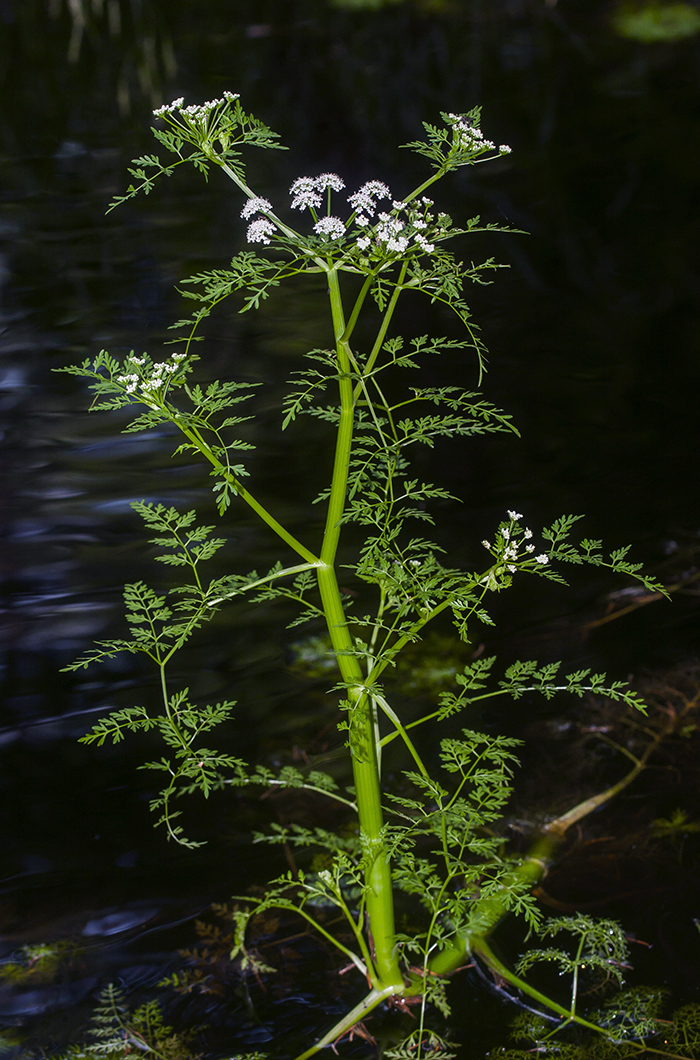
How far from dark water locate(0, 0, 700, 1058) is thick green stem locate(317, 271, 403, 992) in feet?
0.63

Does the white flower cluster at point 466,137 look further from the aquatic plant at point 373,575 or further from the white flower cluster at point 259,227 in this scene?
the white flower cluster at point 259,227

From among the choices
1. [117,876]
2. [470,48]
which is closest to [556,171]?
[470,48]

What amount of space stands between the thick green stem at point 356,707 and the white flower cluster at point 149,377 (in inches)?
5.6

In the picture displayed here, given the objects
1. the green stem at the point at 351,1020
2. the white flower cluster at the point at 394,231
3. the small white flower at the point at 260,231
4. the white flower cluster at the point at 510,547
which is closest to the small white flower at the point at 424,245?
the white flower cluster at the point at 394,231

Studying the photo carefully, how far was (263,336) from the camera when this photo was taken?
7.88 ft

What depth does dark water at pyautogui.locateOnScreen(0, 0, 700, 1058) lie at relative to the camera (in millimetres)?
1306

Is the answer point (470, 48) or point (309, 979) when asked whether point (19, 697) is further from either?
point (470, 48)

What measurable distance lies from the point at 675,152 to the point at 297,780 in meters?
3.14

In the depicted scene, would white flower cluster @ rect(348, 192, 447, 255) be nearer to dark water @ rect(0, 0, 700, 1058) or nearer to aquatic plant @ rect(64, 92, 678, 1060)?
aquatic plant @ rect(64, 92, 678, 1060)

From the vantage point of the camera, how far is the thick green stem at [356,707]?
772 millimetres

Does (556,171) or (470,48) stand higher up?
(470,48)

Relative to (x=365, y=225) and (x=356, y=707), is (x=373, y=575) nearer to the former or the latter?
(x=356, y=707)

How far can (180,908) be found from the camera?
1175 mm

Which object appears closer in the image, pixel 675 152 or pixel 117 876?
pixel 117 876
